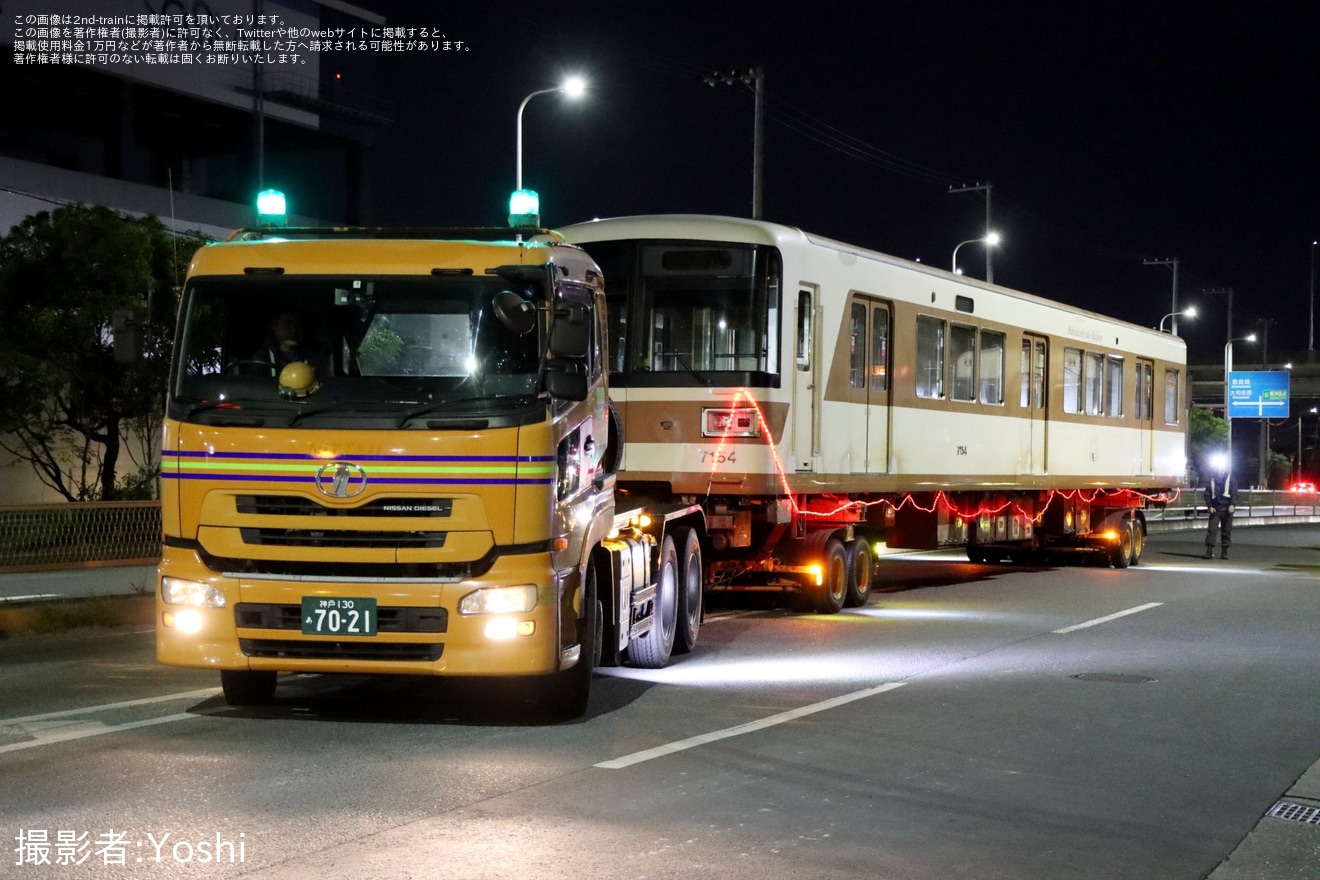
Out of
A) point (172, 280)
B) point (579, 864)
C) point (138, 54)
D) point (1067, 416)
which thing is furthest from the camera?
point (138, 54)

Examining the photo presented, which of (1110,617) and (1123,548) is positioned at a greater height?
(1123,548)

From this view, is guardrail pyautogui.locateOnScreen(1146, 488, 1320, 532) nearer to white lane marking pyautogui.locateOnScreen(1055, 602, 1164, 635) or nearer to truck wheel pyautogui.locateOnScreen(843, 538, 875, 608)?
white lane marking pyautogui.locateOnScreen(1055, 602, 1164, 635)

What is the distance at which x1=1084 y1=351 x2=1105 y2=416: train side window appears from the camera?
24.7 metres

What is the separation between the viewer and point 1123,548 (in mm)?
26984

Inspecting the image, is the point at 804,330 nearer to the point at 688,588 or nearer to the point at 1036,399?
the point at 688,588

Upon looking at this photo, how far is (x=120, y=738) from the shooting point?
8883 mm

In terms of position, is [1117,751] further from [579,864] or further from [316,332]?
[316,332]

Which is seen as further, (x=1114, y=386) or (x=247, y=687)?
(x=1114, y=386)

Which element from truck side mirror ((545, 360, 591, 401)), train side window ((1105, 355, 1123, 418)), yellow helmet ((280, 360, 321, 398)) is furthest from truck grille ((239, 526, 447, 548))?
train side window ((1105, 355, 1123, 418))

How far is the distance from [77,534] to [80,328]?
8220 mm

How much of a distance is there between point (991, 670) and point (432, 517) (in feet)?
17.9

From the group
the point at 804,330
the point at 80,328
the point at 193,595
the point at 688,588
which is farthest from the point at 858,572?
the point at 80,328

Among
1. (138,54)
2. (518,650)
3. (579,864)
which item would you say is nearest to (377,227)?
(518,650)

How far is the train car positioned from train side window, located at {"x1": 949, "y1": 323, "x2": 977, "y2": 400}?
0.04m
